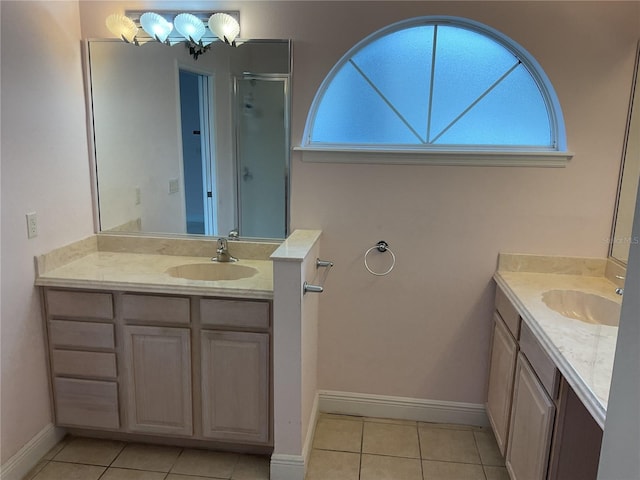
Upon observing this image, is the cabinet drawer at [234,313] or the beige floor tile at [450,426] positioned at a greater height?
the cabinet drawer at [234,313]

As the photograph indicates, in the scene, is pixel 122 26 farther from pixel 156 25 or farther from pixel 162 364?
pixel 162 364

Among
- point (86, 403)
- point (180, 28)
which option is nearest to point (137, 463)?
point (86, 403)

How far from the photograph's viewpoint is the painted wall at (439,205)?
2215 mm

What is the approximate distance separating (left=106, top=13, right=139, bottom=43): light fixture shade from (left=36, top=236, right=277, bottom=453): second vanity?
1.10 m

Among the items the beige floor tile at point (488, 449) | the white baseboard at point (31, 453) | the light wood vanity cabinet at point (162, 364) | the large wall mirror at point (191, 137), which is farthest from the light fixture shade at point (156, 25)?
the beige floor tile at point (488, 449)

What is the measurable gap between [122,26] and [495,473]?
2.80 meters

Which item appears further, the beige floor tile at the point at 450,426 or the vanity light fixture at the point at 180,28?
the beige floor tile at the point at 450,426

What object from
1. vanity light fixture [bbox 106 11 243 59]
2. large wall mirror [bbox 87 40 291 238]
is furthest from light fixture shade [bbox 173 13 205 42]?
large wall mirror [bbox 87 40 291 238]

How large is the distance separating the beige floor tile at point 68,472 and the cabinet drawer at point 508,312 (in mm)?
1984

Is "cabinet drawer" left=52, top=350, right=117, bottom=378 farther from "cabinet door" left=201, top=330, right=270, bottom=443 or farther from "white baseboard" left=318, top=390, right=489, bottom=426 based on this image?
"white baseboard" left=318, top=390, right=489, bottom=426

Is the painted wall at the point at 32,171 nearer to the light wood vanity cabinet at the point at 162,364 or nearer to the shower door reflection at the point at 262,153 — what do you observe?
the light wood vanity cabinet at the point at 162,364

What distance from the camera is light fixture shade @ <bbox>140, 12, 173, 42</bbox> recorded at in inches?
90.6

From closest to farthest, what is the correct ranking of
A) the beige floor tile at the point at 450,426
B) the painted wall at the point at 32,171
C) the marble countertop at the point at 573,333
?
the marble countertop at the point at 573,333 → the painted wall at the point at 32,171 → the beige floor tile at the point at 450,426

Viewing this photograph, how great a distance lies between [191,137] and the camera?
2.57 metres
